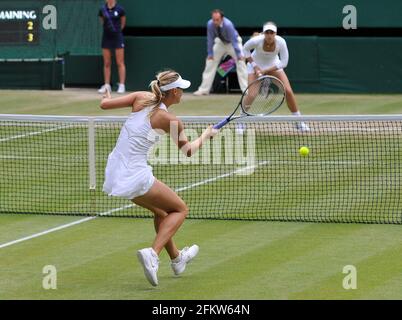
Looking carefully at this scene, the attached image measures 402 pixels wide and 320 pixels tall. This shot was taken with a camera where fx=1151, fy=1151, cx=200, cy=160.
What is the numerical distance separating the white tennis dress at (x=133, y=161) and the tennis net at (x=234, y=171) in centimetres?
325

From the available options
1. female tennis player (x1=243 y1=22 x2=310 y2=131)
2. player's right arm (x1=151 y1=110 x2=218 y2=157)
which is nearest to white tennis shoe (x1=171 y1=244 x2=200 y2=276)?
player's right arm (x1=151 y1=110 x2=218 y2=157)

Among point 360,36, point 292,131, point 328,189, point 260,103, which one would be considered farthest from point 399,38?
point 260,103

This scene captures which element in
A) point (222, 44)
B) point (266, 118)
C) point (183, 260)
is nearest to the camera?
point (183, 260)

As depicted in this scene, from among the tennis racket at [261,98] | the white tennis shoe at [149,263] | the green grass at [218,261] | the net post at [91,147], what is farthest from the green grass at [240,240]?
the tennis racket at [261,98]

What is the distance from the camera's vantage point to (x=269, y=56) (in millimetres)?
18516

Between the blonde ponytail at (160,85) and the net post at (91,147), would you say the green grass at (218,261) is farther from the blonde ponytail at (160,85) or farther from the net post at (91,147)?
the blonde ponytail at (160,85)

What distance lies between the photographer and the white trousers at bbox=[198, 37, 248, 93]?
77.6 feet

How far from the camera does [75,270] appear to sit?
Result: 10.5m

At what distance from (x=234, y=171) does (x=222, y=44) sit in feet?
27.6

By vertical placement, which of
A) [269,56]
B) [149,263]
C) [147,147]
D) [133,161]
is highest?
[269,56]

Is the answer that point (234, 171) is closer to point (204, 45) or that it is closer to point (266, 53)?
point (266, 53)

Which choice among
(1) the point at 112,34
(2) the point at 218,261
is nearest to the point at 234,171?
(2) the point at 218,261
